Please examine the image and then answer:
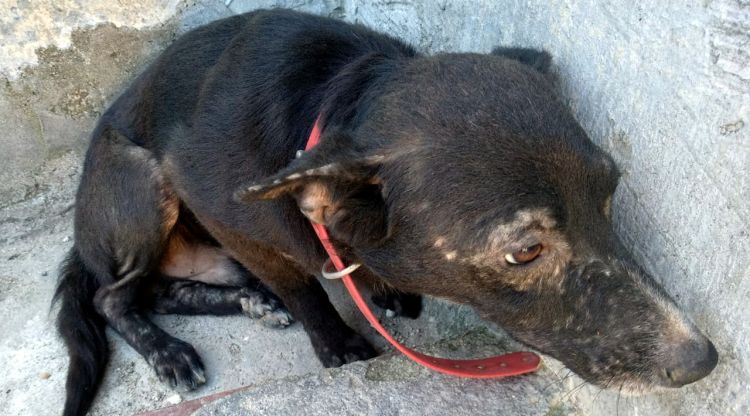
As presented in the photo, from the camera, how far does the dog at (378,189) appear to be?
1975 millimetres

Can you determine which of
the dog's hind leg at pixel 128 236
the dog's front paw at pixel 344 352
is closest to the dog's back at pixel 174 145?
the dog's hind leg at pixel 128 236

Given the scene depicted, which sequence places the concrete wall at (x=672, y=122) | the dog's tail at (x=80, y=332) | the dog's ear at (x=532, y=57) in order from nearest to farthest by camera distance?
1. the concrete wall at (x=672, y=122)
2. the dog's ear at (x=532, y=57)
3. the dog's tail at (x=80, y=332)

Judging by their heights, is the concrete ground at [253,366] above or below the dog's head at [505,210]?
below

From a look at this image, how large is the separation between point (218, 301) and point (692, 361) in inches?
109

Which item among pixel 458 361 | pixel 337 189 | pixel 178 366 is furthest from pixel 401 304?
pixel 337 189

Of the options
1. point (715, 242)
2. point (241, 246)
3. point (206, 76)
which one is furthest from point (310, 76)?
point (715, 242)

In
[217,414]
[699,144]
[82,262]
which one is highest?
[699,144]

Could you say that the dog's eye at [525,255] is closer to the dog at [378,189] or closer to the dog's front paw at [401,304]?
the dog at [378,189]

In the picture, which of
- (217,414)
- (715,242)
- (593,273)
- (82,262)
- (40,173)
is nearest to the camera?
(715,242)

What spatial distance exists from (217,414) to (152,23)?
287 cm

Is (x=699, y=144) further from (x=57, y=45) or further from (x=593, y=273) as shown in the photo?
(x=57, y=45)

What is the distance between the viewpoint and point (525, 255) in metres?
2.02

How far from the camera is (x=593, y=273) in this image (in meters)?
2.02

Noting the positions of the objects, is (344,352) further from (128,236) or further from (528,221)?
(528,221)
